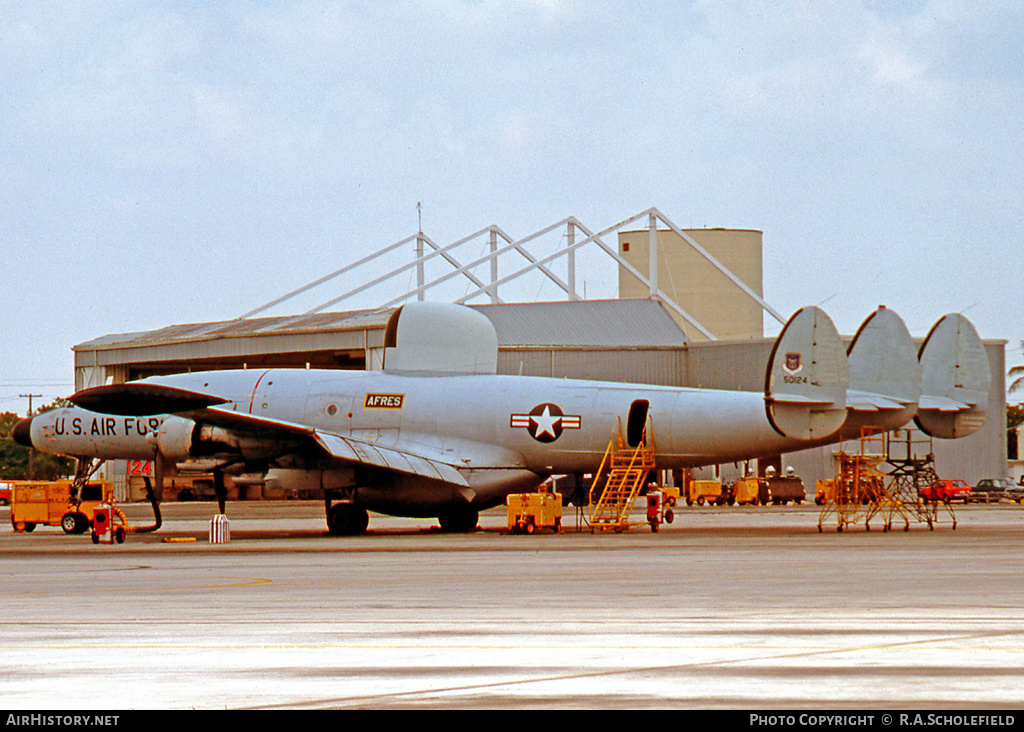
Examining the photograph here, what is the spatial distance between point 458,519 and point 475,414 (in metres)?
3.08

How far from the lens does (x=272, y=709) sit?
7625 mm

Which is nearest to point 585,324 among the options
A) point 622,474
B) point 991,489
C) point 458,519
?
point 991,489

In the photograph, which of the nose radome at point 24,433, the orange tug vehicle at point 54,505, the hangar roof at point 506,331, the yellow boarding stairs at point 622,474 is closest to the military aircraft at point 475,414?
the yellow boarding stairs at point 622,474

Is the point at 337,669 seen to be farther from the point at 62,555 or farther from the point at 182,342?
the point at 182,342

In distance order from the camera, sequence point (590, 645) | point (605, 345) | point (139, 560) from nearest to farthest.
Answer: point (590, 645)
point (139, 560)
point (605, 345)

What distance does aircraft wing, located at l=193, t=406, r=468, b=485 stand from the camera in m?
33.3

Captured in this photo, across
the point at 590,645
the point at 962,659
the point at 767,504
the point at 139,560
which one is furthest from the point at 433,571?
the point at 767,504

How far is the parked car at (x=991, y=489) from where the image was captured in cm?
7439

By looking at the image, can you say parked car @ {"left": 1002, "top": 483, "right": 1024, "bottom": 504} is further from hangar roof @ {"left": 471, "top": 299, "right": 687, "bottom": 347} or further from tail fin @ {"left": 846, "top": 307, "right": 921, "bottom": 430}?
tail fin @ {"left": 846, "top": 307, "right": 921, "bottom": 430}

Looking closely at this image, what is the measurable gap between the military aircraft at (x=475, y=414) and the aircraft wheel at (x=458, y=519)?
0.04 meters

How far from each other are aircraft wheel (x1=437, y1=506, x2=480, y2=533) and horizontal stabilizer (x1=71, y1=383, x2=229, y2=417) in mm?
7587

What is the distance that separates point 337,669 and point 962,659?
4.59 m

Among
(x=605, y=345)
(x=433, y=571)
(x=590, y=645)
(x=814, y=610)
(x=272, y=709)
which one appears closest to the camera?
(x=272, y=709)

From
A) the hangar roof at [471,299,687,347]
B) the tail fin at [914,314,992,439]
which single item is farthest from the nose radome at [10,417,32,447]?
the hangar roof at [471,299,687,347]
